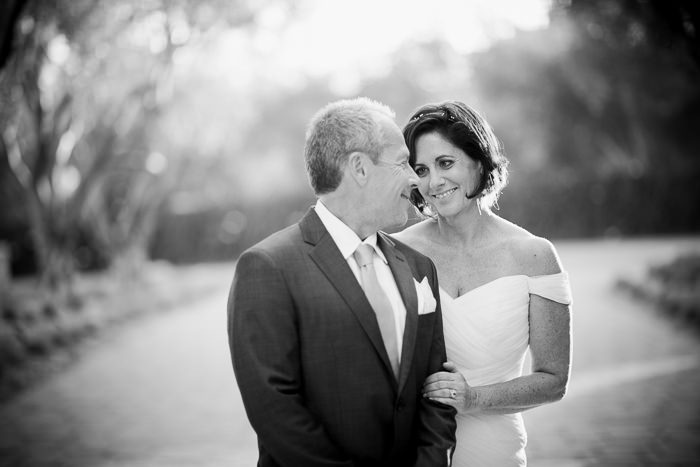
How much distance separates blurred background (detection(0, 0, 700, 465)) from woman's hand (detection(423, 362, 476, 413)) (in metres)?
2.39

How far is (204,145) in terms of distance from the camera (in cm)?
2169

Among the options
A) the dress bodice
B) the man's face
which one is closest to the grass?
the dress bodice

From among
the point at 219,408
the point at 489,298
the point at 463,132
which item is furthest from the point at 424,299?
the point at 219,408

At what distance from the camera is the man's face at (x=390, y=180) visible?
2.38 m

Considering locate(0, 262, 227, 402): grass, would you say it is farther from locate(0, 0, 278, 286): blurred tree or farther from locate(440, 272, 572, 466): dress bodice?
locate(440, 272, 572, 466): dress bodice

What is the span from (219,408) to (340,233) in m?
4.84

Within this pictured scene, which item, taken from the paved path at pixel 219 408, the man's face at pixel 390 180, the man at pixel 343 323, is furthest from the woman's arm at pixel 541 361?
the paved path at pixel 219 408

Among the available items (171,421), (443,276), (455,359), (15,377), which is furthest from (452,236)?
(15,377)

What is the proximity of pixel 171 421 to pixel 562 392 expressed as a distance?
4.47 m

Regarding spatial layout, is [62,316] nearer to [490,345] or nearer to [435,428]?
[490,345]

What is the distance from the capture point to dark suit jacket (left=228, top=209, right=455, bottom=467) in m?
2.13

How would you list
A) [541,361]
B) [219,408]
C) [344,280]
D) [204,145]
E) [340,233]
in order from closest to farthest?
1. [344,280]
2. [340,233]
3. [541,361]
4. [219,408]
5. [204,145]

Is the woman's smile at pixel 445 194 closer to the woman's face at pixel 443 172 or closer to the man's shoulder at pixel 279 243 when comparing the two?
the woman's face at pixel 443 172

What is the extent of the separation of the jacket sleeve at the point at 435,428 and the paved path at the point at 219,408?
2.67 m
